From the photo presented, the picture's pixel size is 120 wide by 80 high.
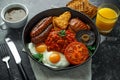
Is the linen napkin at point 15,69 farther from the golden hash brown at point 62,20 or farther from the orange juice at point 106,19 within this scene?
the orange juice at point 106,19

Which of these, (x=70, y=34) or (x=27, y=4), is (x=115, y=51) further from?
(x=27, y=4)

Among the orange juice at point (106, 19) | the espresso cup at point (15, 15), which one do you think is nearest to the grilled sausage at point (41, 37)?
the espresso cup at point (15, 15)

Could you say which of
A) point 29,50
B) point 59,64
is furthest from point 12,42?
point 59,64

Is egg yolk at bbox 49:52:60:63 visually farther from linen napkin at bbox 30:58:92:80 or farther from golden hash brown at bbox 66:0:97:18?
golden hash brown at bbox 66:0:97:18

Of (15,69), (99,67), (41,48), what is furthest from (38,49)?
(99,67)

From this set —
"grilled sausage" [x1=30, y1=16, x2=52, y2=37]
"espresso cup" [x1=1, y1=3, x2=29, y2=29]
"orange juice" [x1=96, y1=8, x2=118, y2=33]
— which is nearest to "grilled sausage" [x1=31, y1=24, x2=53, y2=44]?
"grilled sausage" [x1=30, y1=16, x2=52, y2=37]

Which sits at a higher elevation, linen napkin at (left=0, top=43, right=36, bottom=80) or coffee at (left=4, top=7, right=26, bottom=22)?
coffee at (left=4, top=7, right=26, bottom=22)
